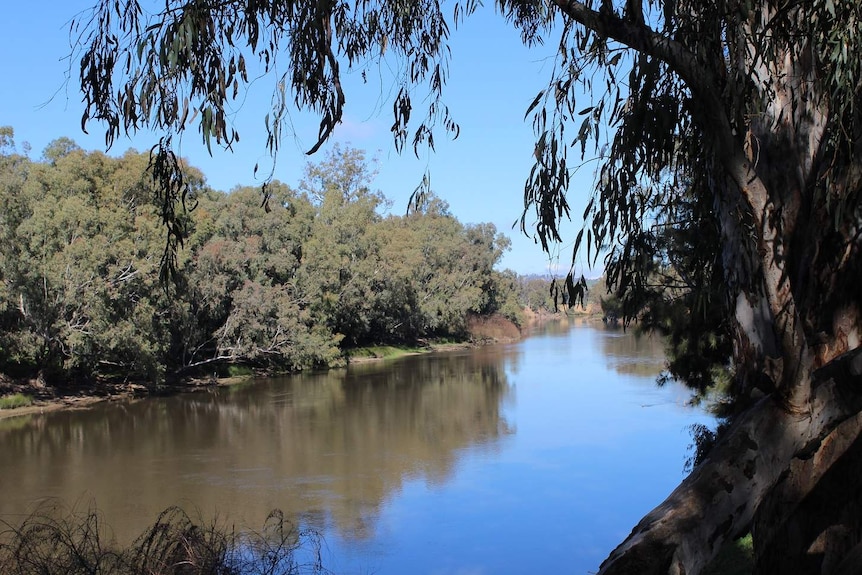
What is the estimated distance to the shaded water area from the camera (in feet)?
23.7

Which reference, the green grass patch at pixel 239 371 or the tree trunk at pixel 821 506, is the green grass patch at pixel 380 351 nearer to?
the green grass patch at pixel 239 371

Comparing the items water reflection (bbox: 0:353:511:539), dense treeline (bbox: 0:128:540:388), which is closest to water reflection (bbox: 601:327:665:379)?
water reflection (bbox: 0:353:511:539)

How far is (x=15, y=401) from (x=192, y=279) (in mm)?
4741

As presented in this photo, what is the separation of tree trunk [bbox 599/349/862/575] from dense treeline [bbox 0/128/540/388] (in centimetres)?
742

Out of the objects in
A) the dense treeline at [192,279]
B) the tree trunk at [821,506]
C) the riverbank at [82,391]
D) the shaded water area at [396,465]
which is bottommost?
the shaded water area at [396,465]

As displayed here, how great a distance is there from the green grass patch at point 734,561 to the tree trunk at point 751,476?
269 centimetres

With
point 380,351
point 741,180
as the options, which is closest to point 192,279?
point 380,351

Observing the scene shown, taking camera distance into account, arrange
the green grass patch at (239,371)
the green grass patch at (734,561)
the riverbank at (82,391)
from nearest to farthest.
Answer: the green grass patch at (734,561) < the riverbank at (82,391) < the green grass patch at (239,371)

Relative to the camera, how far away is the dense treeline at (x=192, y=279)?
14.3 meters

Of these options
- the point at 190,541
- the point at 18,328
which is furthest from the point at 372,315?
the point at 190,541

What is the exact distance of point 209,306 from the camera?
1884 centimetres

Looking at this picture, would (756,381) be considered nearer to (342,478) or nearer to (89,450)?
(342,478)

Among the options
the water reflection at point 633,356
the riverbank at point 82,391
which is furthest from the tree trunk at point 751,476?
the riverbank at point 82,391

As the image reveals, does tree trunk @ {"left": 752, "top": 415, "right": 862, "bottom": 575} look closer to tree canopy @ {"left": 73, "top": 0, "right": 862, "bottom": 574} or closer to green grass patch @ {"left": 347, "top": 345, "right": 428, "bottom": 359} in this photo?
tree canopy @ {"left": 73, "top": 0, "right": 862, "bottom": 574}
